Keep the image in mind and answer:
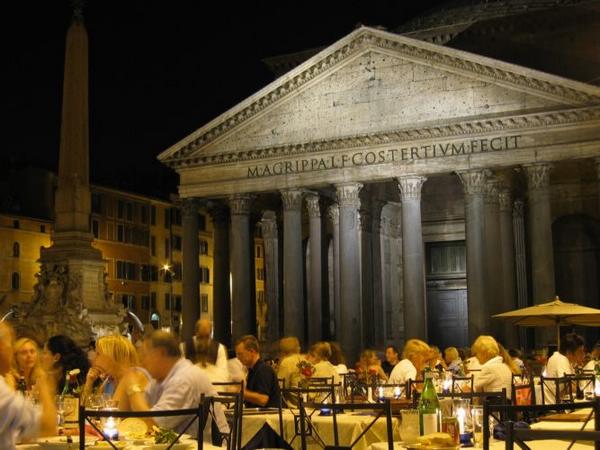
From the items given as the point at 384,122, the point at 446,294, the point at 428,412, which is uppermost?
the point at 384,122

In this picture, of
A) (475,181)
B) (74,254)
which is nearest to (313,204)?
(475,181)

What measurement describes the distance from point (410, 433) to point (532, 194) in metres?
23.4

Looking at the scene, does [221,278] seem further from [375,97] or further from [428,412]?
[428,412]

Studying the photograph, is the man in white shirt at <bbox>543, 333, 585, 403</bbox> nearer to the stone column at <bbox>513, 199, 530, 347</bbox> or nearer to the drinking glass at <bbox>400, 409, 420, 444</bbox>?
the drinking glass at <bbox>400, 409, 420, 444</bbox>

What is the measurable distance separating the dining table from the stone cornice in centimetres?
2057

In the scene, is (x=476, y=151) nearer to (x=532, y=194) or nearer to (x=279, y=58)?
(x=532, y=194)

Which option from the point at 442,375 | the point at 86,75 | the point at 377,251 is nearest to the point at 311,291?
the point at 377,251

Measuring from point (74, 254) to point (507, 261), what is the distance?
1686cm

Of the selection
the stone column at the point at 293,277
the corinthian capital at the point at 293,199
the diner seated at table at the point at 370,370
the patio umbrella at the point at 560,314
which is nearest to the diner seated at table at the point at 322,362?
the diner seated at table at the point at 370,370

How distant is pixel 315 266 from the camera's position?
33906mm

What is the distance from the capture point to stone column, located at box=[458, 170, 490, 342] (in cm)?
2905

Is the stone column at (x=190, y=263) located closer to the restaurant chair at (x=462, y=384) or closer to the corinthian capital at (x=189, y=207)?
the corinthian capital at (x=189, y=207)

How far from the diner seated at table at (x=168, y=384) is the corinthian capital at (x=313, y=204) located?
25.8 metres

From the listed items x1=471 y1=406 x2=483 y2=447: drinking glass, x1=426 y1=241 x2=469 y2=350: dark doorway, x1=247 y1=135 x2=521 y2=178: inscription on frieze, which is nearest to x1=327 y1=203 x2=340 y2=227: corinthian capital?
x1=247 y1=135 x2=521 y2=178: inscription on frieze
